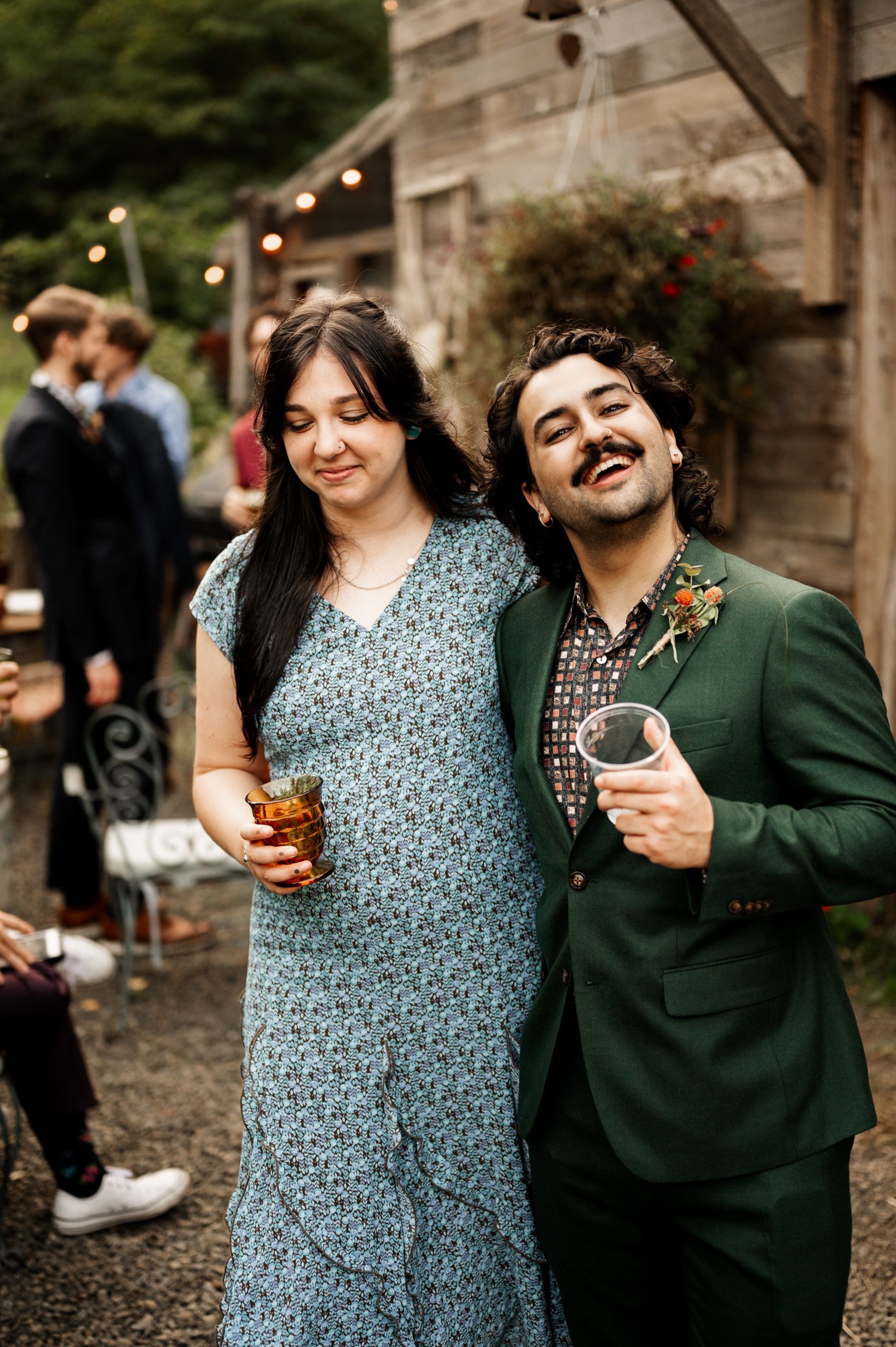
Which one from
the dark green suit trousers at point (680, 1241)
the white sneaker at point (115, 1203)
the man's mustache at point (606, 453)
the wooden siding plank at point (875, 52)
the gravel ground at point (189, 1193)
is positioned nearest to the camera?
the dark green suit trousers at point (680, 1241)

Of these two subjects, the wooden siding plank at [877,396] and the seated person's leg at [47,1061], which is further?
the wooden siding plank at [877,396]

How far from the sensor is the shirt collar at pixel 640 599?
180 centimetres

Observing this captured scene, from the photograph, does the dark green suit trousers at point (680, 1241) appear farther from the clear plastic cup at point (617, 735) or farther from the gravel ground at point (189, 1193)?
the gravel ground at point (189, 1193)

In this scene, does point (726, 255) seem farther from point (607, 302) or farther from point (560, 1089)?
point (560, 1089)

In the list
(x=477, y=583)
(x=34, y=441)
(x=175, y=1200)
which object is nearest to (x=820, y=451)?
(x=477, y=583)

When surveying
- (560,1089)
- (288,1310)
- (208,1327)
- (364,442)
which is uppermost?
(364,442)

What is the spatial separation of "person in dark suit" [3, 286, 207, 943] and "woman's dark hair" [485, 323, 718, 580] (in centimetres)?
281

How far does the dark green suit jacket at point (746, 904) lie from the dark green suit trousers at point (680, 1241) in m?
0.06

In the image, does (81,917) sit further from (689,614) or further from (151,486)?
(689,614)

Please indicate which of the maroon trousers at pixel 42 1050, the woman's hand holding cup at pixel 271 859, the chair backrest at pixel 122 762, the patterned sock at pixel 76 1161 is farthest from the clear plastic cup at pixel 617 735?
the chair backrest at pixel 122 762

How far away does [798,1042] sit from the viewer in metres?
1.69

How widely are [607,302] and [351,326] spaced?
239 centimetres

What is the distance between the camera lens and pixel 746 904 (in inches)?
62.3

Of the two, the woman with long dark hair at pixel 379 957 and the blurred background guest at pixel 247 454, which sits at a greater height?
the blurred background guest at pixel 247 454
